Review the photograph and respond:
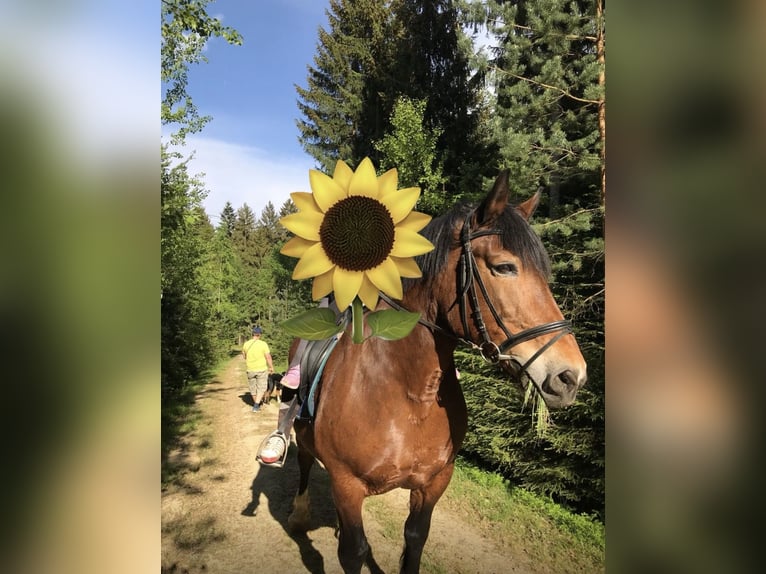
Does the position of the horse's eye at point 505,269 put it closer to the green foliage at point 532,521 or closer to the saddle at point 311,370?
the saddle at point 311,370

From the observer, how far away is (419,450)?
65.9 inches

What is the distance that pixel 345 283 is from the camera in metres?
1.00

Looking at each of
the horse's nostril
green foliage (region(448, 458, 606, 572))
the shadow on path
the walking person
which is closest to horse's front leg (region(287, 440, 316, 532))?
the shadow on path

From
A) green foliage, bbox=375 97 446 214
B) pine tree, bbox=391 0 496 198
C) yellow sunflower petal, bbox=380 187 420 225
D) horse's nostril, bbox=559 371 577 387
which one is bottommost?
horse's nostril, bbox=559 371 577 387

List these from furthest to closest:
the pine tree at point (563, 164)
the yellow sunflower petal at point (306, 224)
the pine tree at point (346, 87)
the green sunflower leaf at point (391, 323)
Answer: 1. the pine tree at point (563, 164)
2. the pine tree at point (346, 87)
3. the green sunflower leaf at point (391, 323)
4. the yellow sunflower petal at point (306, 224)

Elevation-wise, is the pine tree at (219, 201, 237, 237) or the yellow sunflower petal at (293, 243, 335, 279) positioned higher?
the pine tree at (219, 201, 237, 237)

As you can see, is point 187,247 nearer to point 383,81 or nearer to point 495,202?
point 383,81

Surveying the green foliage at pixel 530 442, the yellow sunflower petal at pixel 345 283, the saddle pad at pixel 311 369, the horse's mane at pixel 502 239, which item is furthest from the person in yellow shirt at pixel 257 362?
the green foliage at pixel 530 442

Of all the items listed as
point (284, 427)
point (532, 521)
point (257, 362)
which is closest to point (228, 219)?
point (284, 427)

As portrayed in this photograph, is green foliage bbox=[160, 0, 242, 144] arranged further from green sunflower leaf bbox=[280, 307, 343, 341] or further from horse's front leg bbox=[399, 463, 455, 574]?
horse's front leg bbox=[399, 463, 455, 574]

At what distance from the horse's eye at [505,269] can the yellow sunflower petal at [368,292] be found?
0.56 metres

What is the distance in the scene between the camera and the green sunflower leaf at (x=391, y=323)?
1111 mm

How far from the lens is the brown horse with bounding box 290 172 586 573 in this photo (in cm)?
130
